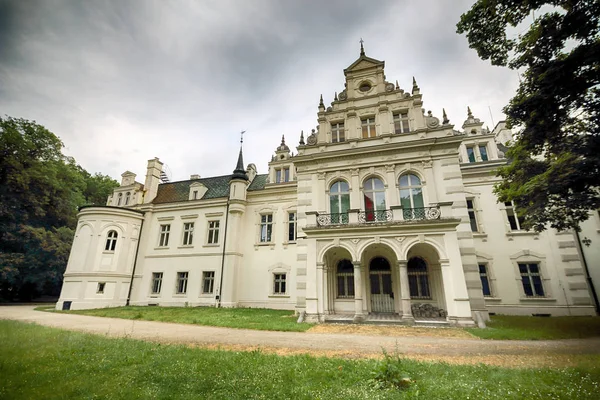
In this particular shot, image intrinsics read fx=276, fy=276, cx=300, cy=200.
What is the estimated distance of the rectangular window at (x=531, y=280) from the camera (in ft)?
55.7

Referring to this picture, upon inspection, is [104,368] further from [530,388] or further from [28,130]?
[28,130]

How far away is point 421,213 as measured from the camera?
14602mm

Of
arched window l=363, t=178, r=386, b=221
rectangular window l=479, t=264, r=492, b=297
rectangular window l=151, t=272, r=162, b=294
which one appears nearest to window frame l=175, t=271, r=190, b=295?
rectangular window l=151, t=272, r=162, b=294

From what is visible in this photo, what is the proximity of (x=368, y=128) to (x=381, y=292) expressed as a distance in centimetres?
994

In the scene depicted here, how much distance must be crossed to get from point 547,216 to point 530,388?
8.22m

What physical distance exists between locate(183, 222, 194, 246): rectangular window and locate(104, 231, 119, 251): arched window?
5437mm

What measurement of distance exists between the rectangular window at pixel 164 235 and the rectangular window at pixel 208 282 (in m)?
5.13

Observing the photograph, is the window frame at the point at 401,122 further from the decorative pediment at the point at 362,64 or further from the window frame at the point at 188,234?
the window frame at the point at 188,234

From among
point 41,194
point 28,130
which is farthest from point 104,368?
point 28,130

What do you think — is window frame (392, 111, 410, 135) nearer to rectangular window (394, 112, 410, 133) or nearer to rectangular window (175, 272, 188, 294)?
rectangular window (394, 112, 410, 133)

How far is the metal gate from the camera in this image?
15180 millimetres

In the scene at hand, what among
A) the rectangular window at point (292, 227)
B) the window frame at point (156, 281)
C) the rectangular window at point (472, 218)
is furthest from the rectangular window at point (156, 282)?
the rectangular window at point (472, 218)

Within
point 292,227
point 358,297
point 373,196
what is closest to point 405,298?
point 358,297

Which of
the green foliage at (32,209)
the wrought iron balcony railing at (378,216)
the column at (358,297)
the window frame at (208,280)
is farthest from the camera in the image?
the window frame at (208,280)
